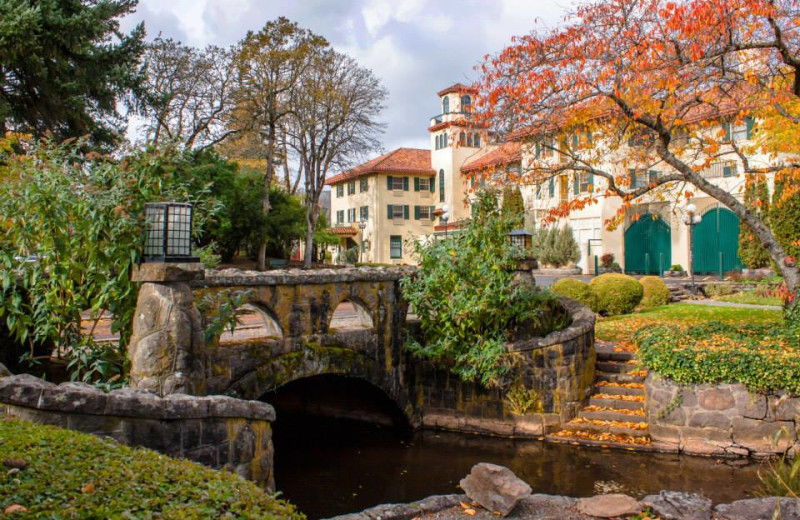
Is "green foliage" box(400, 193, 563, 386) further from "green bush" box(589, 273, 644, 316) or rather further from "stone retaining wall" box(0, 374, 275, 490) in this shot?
"green bush" box(589, 273, 644, 316)

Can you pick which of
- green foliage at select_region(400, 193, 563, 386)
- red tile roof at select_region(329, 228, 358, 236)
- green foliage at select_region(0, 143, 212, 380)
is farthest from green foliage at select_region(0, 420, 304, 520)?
red tile roof at select_region(329, 228, 358, 236)

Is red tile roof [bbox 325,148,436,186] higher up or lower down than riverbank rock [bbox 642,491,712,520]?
higher up

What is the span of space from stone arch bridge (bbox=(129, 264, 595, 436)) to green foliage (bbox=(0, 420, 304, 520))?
204 centimetres

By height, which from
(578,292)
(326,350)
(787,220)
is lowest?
(326,350)

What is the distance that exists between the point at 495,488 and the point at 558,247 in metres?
28.2

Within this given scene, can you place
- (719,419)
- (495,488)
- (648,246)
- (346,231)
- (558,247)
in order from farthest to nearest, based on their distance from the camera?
Answer: (346,231)
(558,247)
(648,246)
(719,419)
(495,488)

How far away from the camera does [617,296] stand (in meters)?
17.3

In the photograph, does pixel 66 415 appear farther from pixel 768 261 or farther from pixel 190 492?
pixel 768 261

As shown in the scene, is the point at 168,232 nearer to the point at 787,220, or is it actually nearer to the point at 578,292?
the point at 578,292

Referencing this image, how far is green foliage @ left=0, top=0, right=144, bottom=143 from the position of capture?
16391 millimetres

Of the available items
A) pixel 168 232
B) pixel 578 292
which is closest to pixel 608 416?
pixel 578 292

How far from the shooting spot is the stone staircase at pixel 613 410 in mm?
10406

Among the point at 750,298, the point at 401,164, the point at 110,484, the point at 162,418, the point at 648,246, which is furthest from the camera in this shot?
the point at 401,164

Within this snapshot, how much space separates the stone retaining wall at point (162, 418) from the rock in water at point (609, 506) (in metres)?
3.02
